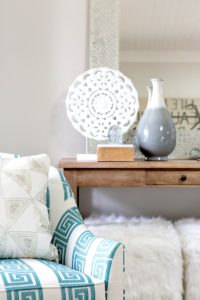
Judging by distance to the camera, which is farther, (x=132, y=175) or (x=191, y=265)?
(x=132, y=175)

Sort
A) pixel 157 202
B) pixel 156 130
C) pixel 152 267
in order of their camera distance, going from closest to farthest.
Answer: pixel 152 267
pixel 156 130
pixel 157 202

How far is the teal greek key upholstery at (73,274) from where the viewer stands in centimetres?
139

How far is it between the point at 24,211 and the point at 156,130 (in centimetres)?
82

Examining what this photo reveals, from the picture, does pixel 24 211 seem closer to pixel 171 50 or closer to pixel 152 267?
pixel 152 267

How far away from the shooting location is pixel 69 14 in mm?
2496

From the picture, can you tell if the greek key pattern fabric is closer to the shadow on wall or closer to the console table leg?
the console table leg

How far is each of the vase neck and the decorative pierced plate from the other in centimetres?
16

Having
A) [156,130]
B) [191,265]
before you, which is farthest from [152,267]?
[156,130]

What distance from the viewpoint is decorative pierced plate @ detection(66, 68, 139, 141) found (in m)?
2.39

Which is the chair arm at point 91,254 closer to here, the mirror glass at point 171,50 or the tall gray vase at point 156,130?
the tall gray vase at point 156,130

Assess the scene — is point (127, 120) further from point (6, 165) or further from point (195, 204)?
point (6, 165)

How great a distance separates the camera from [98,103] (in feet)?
7.87

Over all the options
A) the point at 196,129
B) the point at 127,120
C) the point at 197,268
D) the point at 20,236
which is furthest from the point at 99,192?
the point at 20,236

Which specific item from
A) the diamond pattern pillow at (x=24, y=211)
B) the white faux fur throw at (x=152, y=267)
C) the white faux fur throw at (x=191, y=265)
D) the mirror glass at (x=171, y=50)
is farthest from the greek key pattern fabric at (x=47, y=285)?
the mirror glass at (x=171, y=50)
